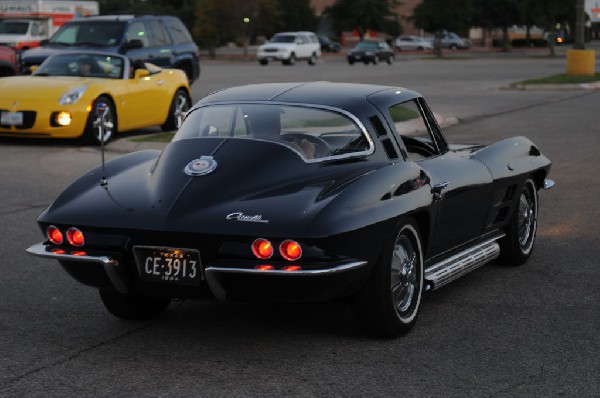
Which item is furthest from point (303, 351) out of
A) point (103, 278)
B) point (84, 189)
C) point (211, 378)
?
point (84, 189)

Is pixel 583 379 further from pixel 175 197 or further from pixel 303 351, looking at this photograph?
pixel 175 197

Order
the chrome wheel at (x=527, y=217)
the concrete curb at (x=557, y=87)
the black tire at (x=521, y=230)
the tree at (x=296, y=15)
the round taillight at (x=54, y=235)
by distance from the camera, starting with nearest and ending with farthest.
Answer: the round taillight at (x=54, y=235), the black tire at (x=521, y=230), the chrome wheel at (x=527, y=217), the concrete curb at (x=557, y=87), the tree at (x=296, y=15)

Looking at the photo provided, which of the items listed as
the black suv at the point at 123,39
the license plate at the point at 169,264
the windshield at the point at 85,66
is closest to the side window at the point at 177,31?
the black suv at the point at 123,39

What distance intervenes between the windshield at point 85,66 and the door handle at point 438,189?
457 inches

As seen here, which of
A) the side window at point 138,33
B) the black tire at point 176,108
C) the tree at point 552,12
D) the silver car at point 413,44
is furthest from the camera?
the silver car at point 413,44

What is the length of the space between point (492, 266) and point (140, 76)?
10743 millimetres

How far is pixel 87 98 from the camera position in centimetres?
1697

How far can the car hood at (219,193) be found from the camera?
5883 millimetres

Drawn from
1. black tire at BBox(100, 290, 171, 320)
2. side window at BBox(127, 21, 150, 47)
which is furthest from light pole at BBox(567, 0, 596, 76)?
black tire at BBox(100, 290, 171, 320)

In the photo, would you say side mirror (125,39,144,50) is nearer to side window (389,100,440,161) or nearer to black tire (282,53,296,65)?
side window (389,100,440,161)

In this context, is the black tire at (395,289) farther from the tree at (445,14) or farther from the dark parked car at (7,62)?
the tree at (445,14)

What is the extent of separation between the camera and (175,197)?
6141 mm

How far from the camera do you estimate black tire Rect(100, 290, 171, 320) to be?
6723 millimetres

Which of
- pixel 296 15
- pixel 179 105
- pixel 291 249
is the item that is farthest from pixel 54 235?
pixel 296 15
